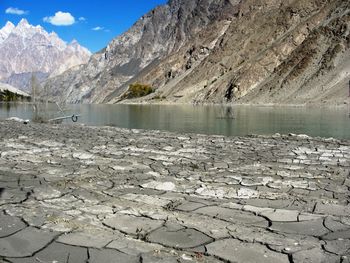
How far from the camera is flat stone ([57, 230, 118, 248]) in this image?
5.44 metres

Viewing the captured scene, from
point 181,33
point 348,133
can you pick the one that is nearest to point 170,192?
point 348,133

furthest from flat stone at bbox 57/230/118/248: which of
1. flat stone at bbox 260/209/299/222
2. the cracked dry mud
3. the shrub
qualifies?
the shrub

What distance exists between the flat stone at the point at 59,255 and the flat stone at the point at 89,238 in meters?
0.13

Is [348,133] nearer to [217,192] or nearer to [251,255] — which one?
[217,192]

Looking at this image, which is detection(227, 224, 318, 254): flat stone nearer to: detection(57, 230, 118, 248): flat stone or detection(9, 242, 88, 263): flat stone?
detection(57, 230, 118, 248): flat stone

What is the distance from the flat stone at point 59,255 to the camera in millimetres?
4984

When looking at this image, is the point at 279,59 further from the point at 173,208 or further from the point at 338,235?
the point at 338,235

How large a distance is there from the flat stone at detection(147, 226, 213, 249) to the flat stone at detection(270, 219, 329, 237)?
1051 mm

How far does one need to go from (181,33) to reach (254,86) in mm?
84376

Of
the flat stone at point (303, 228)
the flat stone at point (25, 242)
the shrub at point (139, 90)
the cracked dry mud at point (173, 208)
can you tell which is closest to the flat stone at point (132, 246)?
the cracked dry mud at point (173, 208)

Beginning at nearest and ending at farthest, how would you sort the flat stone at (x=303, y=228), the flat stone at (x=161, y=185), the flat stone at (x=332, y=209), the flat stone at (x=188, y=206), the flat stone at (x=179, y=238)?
the flat stone at (x=179, y=238)
the flat stone at (x=303, y=228)
the flat stone at (x=332, y=209)
the flat stone at (x=188, y=206)
the flat stone at (x=161, y=185)

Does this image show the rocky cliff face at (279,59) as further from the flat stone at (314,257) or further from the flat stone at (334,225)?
the flat stone at (314,257)

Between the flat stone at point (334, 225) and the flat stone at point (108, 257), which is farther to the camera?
the flat stone at point (334, 225)

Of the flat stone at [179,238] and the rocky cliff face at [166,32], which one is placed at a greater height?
the rocky cliff face at [166,32]
